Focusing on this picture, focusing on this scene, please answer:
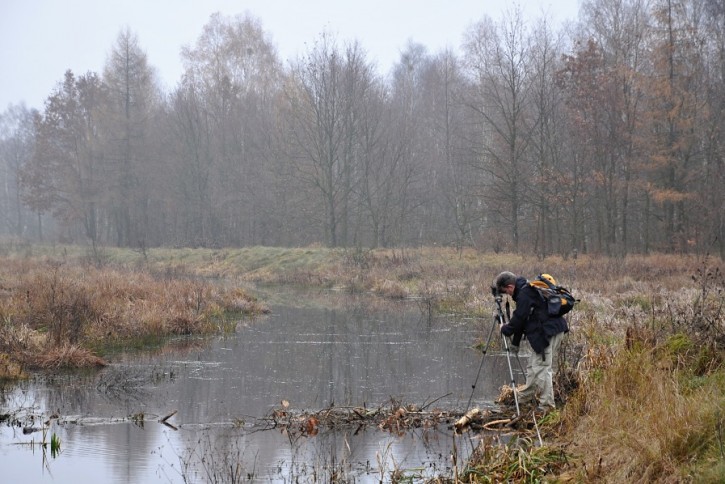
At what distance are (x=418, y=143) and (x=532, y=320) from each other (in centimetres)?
3906

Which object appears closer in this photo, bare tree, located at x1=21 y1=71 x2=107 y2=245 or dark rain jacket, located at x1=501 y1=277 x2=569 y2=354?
dark rain jacket, located at x1=501 y1=277 x2=569 y2=354

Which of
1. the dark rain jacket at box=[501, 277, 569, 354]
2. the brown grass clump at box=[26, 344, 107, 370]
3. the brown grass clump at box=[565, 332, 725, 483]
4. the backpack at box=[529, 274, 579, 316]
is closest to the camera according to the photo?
the brown grass clump at box=[565, 332, 725, 483]

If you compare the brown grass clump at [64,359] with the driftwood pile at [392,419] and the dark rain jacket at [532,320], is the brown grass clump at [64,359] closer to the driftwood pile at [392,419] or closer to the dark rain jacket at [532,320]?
the driftwood pile at [392,419]

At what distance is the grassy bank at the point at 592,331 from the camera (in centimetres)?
654

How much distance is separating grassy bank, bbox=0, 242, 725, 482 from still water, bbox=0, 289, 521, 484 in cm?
121

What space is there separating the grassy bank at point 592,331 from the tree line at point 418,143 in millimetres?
4074

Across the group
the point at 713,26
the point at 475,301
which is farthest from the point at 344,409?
the point at 713,26

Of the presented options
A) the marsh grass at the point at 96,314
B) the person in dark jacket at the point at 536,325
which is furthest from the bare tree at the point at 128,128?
the person in dark jacket at the point at 536,325

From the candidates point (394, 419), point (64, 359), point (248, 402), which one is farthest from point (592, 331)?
point (64, 359)

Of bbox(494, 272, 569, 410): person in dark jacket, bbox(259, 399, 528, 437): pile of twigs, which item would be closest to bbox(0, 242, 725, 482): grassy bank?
bbox(494, 272, 569, 410): person in dark jacket

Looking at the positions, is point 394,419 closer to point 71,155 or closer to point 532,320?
point 532,320

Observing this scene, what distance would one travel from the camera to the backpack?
28.6 ft

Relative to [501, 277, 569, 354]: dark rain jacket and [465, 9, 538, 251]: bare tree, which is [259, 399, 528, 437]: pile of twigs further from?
[465, 9, 538, 251]: bare tree

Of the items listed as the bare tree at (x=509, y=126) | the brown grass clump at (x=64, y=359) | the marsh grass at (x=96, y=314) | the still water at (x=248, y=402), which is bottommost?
the still water at (x=248, y=402)
